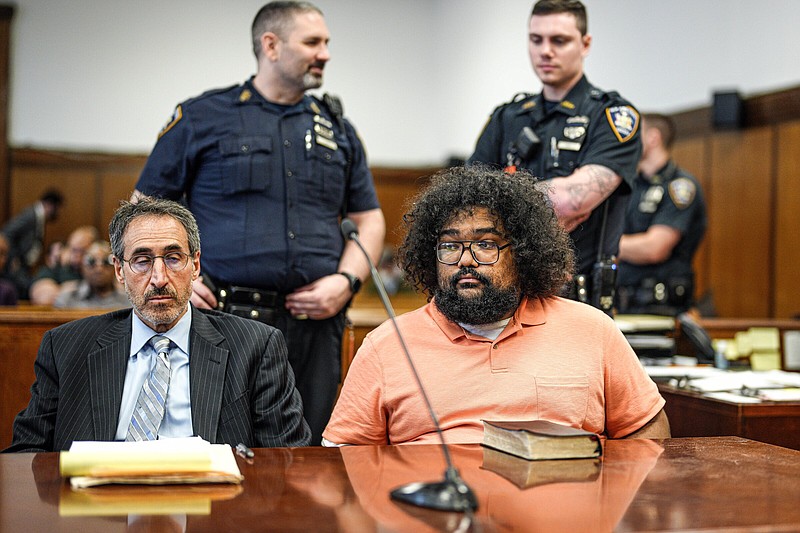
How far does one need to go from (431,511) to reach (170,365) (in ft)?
3.73

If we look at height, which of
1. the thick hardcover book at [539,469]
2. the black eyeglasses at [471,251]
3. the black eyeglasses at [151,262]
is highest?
the black eyeglasses at [471,251]

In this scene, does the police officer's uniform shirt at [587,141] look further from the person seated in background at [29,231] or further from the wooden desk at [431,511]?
the person seated in background at [29,231]

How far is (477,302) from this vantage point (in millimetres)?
2314

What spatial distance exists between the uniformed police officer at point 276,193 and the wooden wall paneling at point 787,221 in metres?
4.31

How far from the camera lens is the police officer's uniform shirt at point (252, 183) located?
10.5 feet

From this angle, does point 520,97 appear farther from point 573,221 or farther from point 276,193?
point 276,193

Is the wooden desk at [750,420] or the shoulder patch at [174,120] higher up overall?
the shoulder patch at [174,120]

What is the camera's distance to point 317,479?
1644mm

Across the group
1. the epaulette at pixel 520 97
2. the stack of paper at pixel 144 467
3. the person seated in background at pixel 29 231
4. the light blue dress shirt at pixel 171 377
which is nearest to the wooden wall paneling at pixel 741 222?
the epaulette at pixel 520 97

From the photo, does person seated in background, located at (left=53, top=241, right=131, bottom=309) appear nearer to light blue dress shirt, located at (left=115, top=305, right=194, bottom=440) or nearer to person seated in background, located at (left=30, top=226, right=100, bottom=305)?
person seated in background, located at (left=30, top=226, right=100, bottom=305)

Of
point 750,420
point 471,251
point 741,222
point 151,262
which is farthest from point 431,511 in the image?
point 741,222

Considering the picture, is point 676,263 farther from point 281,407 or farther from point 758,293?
point 281,407

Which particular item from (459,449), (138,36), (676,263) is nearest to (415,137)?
(138,36)

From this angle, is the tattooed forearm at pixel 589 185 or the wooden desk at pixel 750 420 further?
the tattooed forearm at pixel 589 185
